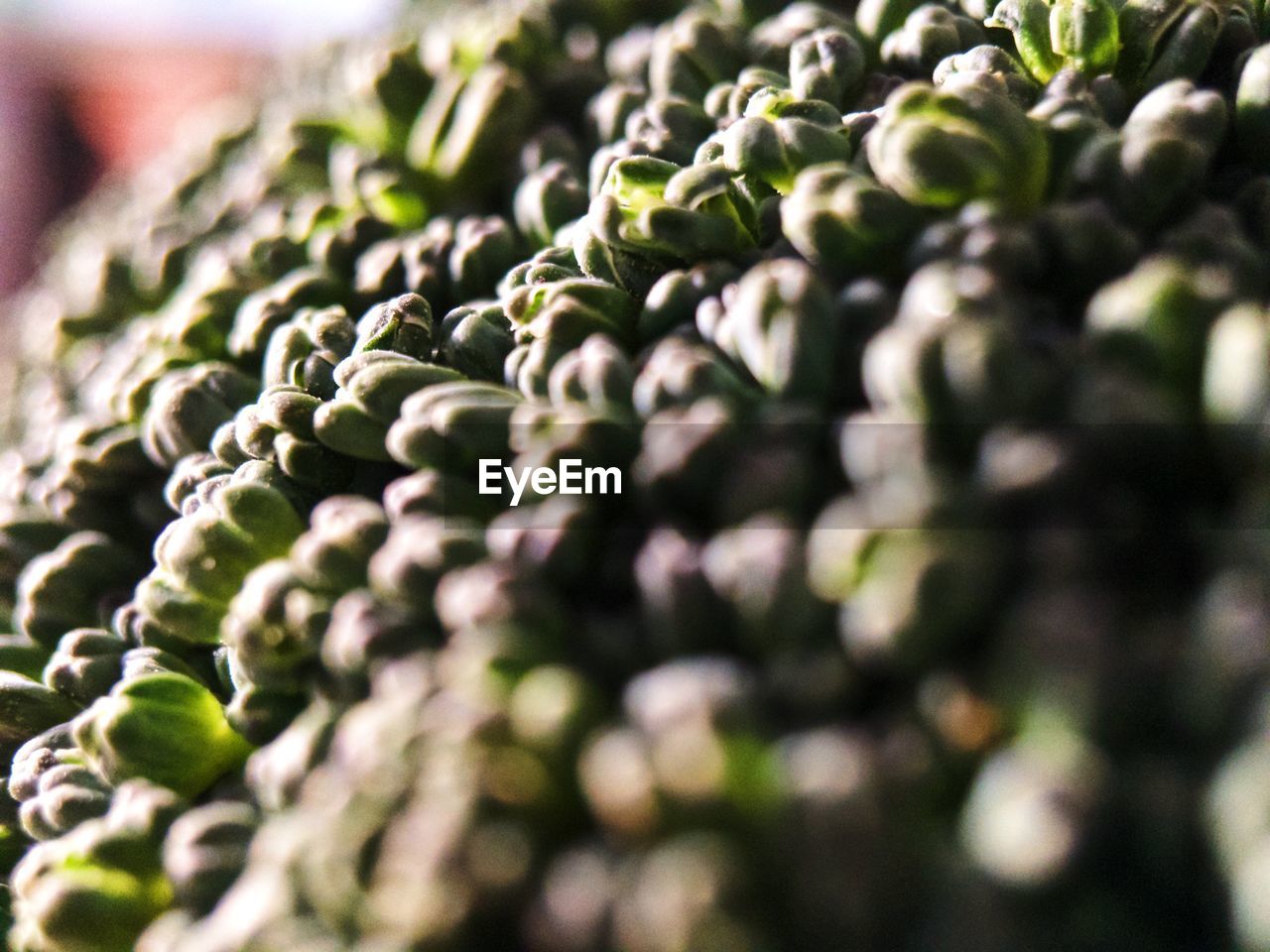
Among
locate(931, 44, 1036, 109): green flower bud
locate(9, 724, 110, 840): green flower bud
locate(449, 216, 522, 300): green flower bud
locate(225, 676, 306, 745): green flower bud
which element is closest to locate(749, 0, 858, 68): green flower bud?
locate(931, 44, 1036, 109): green flower bud

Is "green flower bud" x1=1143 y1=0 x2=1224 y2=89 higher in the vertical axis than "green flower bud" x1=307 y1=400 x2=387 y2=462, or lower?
lower

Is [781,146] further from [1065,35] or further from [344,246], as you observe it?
[344,246]

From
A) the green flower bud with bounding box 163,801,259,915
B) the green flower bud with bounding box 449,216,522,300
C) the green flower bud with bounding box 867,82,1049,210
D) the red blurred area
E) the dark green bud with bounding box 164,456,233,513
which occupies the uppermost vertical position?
the green flower bud with bounding box 867,82,1049,210

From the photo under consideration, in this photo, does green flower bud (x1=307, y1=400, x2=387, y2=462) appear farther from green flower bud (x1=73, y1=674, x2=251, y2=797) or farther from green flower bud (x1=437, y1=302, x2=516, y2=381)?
green flower bud (x1=73, y1=674, x2=251, y2=797)

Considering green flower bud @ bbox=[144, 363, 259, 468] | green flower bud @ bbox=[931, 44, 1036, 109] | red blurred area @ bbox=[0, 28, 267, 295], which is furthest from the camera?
red blurred area @ bbox=[0, 28, 267, 295]

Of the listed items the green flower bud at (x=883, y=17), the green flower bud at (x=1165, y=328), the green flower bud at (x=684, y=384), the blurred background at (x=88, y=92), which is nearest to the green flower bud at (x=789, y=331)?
the green flower bud at (x=684, y=384)

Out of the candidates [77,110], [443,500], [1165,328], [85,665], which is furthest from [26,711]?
[77,110]
